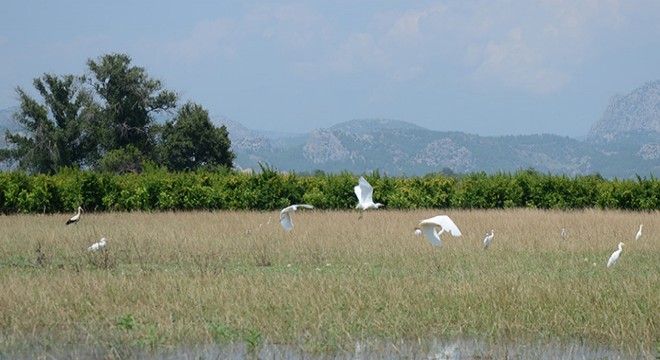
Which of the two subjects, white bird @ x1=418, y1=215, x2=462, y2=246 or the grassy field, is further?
white bird @ x1=418, y1=215, x2=462, y2=246

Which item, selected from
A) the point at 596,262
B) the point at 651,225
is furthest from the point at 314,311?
the point at 651,225

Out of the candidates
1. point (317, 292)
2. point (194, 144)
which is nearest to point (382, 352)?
point (317, 292)

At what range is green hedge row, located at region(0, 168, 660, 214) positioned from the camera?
26.9 meters

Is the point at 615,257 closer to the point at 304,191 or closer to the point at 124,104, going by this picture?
the point at 304,191

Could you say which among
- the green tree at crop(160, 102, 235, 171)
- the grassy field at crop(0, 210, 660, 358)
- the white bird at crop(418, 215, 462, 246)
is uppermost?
the green tree at crop(160, 102, 235, 171)

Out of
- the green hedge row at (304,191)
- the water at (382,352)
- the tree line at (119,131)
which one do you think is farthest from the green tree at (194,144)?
the water at (382,352)

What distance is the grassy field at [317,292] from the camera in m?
8.47

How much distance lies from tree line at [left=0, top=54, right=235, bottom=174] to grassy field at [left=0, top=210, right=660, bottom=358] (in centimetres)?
3110

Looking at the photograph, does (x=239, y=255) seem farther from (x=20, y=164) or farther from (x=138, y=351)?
(x=20, y=164)

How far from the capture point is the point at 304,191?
94.9ft

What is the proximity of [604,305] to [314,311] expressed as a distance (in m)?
3.44

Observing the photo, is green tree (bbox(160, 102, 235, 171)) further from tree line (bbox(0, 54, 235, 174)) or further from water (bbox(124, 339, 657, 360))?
water (bbox(124, 339, 657, 360))

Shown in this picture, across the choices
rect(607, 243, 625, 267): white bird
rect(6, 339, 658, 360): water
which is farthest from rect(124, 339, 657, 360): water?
rect(607, 243, 625, 267): white bird

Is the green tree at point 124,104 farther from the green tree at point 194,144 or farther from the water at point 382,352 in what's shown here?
the water at point 382,352
